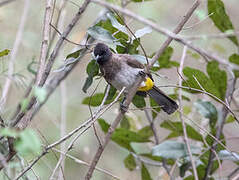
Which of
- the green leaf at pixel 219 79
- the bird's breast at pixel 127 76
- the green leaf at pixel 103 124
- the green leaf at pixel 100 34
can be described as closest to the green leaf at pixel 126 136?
the green leaf at pixel 103 124

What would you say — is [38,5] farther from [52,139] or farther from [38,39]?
[52,139]

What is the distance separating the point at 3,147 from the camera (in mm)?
2127

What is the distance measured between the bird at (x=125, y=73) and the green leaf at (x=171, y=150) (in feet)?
0.93

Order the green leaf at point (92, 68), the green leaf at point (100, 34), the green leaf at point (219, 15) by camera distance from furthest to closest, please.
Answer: the green leaf at point (219, 15)
the green leaf at point (92, 68)
the green leaf at point (100, 34)

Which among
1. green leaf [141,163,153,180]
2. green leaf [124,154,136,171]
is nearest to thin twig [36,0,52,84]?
green leaf [141,163,153,180]

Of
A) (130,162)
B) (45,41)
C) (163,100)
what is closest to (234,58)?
(163,100)

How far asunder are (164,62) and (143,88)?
281 mm

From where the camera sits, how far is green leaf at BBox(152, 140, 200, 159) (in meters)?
2.48

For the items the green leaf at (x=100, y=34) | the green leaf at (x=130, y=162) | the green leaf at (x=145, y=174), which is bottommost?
A: the green leaf at (x=145, y=174)

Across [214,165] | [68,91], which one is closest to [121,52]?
[214,165]

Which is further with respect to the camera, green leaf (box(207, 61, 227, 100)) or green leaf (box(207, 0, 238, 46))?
green leaf (box(207, 61, 227, 100))

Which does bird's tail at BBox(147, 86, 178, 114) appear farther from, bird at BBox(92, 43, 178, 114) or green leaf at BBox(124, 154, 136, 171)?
green leaf at BBox(124, 154, 136, 171)

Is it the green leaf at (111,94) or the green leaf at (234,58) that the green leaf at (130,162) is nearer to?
the green leaf at (111,94)

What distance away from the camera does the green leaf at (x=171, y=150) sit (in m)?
2.48
